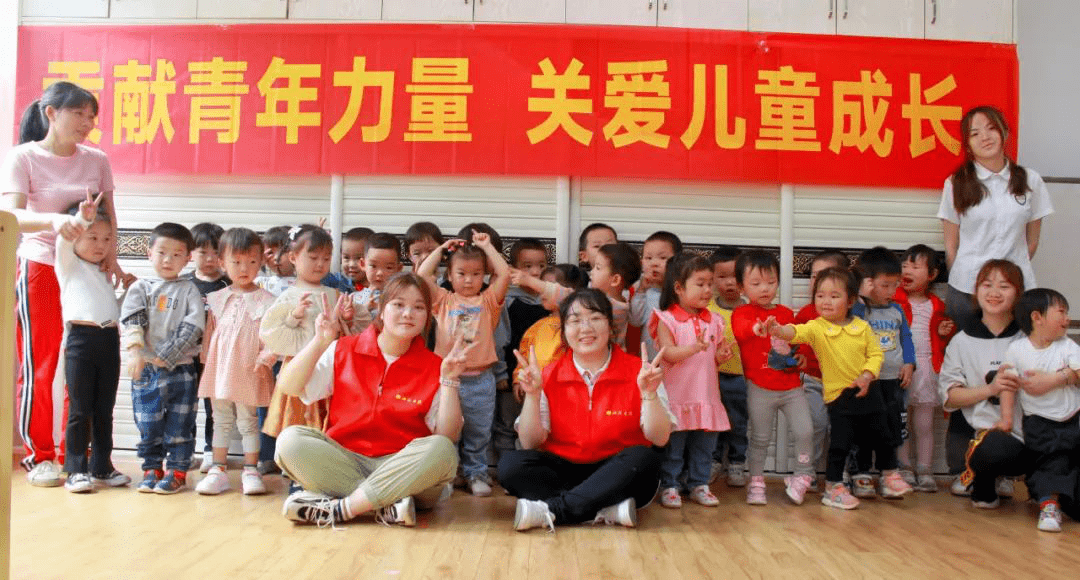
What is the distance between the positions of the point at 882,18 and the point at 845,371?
66.6 inches

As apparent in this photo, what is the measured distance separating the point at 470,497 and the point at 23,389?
5.75 feet

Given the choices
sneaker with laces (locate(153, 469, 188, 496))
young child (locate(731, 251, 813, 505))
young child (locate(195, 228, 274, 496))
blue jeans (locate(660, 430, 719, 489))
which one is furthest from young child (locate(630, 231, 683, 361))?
sneaker with laces (locate(153, 469, 188, 496))

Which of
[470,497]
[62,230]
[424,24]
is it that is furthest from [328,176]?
[470,497]

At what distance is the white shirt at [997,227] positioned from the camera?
3.61m

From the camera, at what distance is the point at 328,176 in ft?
12.7

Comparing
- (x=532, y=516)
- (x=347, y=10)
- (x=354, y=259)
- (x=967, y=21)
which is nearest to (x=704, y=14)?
(x=967, y=21)

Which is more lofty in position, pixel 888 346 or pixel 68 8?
pixel 68 8

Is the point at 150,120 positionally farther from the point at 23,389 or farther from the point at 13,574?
the point at 13,574

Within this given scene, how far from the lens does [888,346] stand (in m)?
3.39

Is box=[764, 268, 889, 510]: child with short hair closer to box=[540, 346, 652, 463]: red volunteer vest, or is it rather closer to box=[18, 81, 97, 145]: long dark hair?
box=[540, 346, 652, 463]: red volunteer vest

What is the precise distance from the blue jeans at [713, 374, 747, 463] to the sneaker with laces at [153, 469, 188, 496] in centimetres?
203

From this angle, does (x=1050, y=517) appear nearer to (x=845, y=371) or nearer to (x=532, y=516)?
(x=845, y=371)

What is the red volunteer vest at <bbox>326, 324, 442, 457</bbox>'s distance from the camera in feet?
9.11

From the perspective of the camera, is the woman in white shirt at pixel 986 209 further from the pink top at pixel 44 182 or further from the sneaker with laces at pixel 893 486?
the pink top at pixel 44 182
